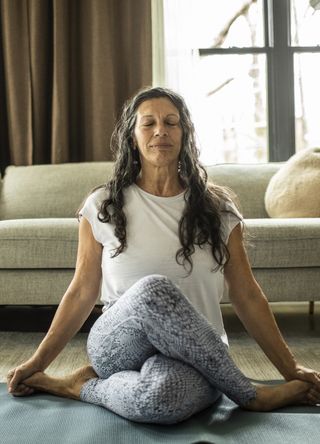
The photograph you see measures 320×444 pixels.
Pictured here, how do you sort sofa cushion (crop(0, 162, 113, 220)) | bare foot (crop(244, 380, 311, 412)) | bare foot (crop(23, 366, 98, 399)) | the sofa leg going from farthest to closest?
sofa cushion (crop(0, 162, 113, 220)), the sofa leg, bare foot (crop(23, 366, 98, 399)), bare foot (crop(244, 380, 311, 412))

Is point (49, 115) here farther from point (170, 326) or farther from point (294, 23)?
point (170, 326)

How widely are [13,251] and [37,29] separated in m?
1.69

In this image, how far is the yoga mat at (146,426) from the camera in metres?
1.38

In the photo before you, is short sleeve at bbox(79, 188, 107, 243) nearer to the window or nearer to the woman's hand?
the woman's hand

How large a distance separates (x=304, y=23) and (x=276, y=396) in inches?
127

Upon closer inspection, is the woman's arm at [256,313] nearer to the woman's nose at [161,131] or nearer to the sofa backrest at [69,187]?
the woman's nose at [161,131]

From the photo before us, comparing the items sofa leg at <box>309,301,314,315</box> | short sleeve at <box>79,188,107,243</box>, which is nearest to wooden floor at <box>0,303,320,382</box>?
sofa leg at <box>309,301,314,315</box>

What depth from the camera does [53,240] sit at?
2670 millimetres

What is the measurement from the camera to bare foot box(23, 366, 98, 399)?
5.46 feet

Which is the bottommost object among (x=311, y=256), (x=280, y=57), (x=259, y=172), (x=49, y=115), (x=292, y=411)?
(x=292, y=411)

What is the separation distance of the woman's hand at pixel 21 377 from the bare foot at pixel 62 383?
11 mm

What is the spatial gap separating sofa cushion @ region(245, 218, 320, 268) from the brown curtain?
154 cm

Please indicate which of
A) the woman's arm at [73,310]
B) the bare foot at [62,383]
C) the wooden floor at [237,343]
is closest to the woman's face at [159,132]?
the woman's arm at [73,310]

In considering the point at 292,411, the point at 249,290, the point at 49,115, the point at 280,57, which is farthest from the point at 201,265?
the point at 280,57
